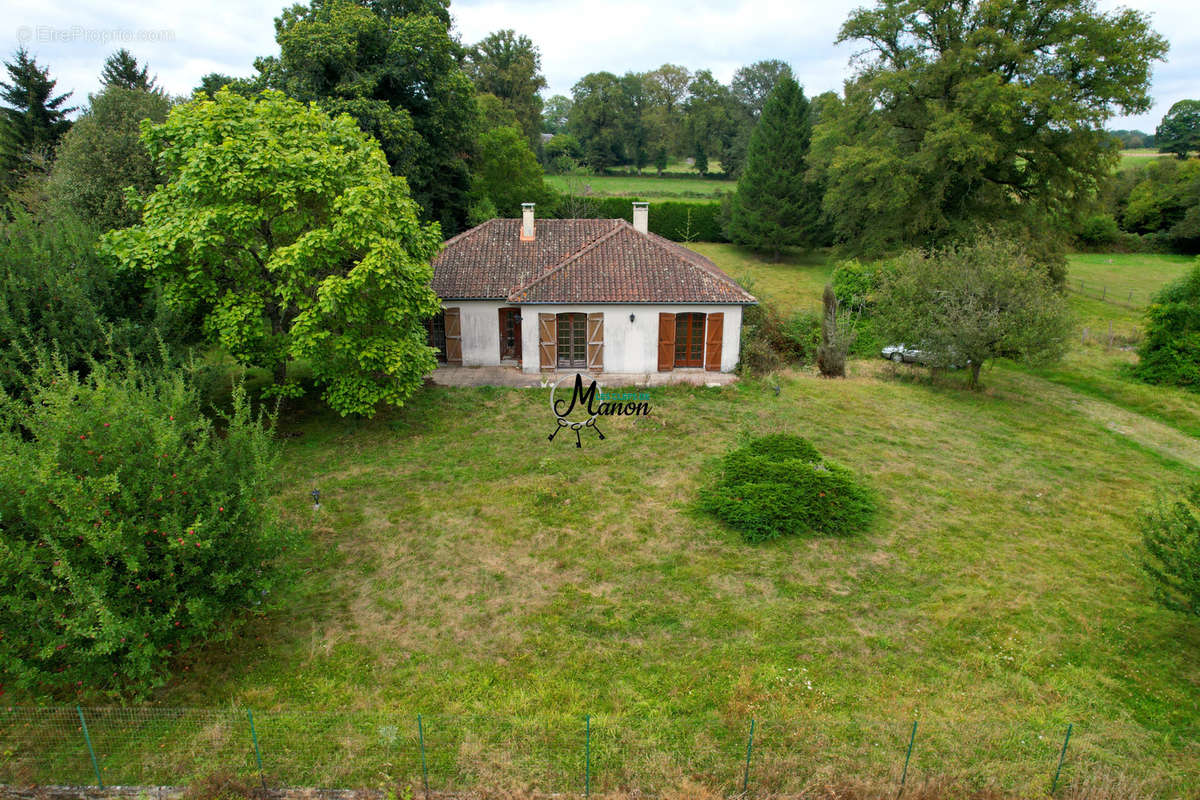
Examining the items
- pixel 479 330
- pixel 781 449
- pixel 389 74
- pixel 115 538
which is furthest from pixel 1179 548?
pixel 389 74

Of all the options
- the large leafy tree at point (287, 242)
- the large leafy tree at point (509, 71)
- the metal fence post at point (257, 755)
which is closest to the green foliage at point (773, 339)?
the large leafy tree at point (287, 242)

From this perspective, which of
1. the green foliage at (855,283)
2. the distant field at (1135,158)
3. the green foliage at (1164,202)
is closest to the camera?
the green foliage at (855,283)

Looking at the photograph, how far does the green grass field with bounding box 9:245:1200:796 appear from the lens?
729cm

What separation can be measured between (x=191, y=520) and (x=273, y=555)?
3.74ft

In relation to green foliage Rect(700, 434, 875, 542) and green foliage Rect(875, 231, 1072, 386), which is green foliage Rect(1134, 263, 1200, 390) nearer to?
green foliage Rect(875, 231, 1072, 386)

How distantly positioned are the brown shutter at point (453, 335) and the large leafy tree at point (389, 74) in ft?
23.0

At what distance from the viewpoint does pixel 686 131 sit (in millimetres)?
65688

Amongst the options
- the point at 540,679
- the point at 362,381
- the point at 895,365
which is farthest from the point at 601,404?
the point at 895,365

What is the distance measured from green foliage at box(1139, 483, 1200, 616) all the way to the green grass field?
34.8 inches

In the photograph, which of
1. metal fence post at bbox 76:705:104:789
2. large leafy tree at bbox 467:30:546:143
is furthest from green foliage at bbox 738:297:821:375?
large leafy tree at bbox 467:30:546:143

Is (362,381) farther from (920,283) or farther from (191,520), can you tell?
(920,283)

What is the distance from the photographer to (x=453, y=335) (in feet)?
70.1

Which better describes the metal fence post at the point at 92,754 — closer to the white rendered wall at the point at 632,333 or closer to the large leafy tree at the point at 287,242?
the large leafy tree at the point at 287,242

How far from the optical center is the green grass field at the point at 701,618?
7.29 metres
